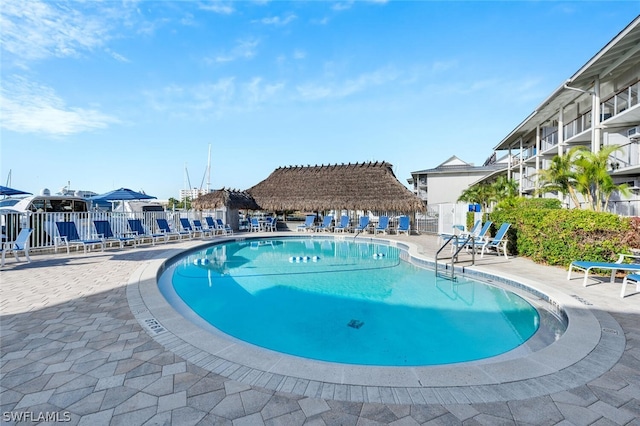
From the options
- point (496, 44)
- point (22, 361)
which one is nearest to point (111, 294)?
point (22, 361)

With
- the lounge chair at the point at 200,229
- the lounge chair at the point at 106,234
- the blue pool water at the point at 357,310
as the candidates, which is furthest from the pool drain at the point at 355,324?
the lounge chair at the point at 200,229

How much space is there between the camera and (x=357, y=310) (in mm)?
5566

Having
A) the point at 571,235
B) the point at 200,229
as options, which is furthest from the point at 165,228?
the point at 571,235

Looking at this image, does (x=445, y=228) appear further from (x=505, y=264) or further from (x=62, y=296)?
(x=62, y=296)

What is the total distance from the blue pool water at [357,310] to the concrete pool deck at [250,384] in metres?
1.11

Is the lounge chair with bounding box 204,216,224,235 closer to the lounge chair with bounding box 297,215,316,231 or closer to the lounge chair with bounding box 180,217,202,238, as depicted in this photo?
the lounge chair with bounding box 180,217,202,238

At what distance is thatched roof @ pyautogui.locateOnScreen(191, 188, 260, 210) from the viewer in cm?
1834

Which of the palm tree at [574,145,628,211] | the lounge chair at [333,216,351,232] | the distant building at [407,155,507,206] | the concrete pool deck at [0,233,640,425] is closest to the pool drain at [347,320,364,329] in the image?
the concrete pool deck at [0,233,640,425]

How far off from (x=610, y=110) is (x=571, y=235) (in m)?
12.5

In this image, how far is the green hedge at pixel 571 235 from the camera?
6.48 meters

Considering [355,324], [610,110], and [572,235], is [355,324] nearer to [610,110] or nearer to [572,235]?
[572,235]

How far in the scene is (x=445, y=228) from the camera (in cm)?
1542

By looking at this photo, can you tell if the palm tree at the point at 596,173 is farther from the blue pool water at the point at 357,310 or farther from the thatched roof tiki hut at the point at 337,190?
the thatched roof tiki hut at the point at 337,190

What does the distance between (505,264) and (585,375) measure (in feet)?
19.9
